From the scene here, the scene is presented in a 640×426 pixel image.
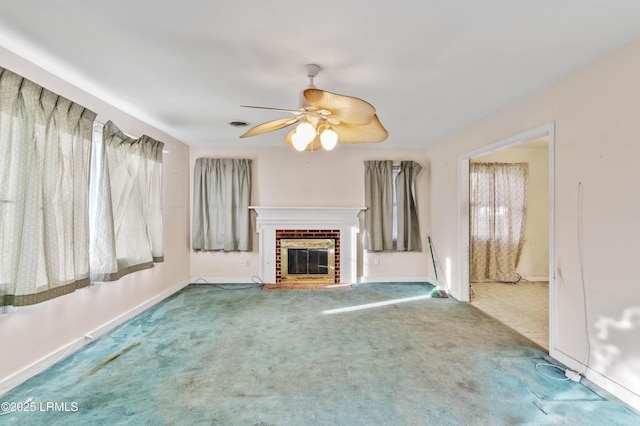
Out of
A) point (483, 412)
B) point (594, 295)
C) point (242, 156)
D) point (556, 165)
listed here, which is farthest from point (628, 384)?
point (242, 156)

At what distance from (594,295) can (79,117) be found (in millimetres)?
4152

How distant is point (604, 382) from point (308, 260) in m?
3.53

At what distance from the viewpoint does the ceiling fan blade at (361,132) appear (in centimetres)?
221

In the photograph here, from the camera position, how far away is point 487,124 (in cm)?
323

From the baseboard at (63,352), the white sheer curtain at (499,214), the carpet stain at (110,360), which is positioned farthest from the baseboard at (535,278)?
the baseboard at (63,352)

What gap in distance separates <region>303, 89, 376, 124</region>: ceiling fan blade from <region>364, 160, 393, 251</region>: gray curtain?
2.84 m

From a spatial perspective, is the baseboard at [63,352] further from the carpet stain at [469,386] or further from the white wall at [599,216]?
the white wall at [599,216]

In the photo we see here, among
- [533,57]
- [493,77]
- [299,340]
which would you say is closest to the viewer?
[533,57]

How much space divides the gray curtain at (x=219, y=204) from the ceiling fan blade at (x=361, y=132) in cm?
259

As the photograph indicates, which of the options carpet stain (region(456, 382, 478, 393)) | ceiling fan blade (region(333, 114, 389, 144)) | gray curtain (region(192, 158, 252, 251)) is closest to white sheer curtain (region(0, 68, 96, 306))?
ceiling fan blade (region(333, 114, 389, 144))

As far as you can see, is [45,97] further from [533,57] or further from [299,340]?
[533,57]

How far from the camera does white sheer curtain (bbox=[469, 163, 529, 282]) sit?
4785mm

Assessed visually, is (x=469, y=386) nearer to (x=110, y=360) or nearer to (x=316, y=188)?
(x=110, y=360)

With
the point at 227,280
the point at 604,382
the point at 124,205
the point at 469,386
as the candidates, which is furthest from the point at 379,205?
the point at 124,205
